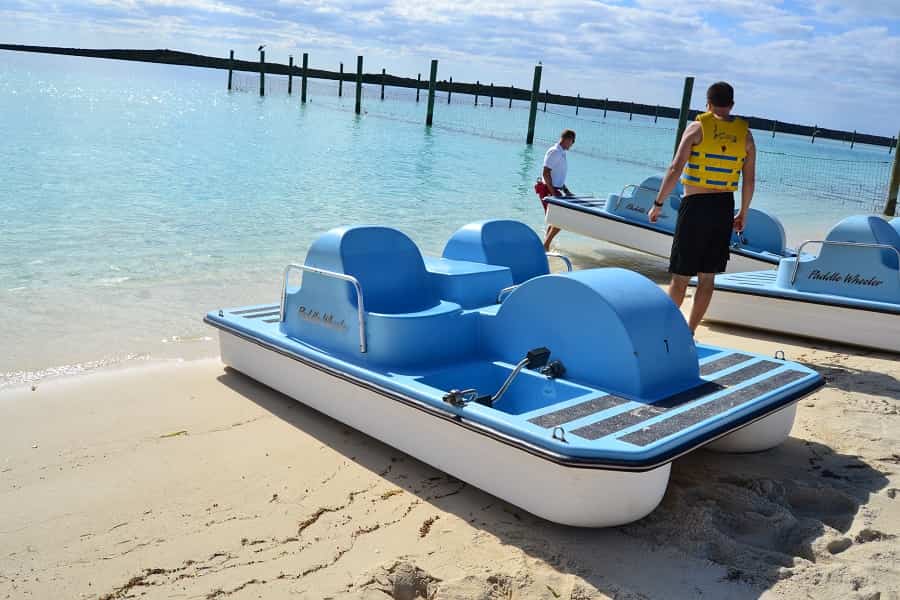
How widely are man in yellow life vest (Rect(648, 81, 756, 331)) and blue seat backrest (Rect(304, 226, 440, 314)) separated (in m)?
1.53

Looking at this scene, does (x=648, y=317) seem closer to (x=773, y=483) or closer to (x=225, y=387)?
(x=773, y=483)

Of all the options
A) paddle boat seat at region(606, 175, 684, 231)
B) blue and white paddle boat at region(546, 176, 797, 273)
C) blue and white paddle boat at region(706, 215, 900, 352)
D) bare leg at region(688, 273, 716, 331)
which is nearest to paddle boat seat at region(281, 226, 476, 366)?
bare leg at region(688, 273, 716, 331)

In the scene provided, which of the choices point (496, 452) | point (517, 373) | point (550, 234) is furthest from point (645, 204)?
point (496, 452)

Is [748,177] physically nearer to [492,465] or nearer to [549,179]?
[492,465]

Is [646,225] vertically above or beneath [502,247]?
beneath

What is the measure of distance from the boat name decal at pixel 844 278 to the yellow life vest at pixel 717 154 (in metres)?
1.84

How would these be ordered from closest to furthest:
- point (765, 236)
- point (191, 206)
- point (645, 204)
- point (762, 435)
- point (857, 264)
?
point (762, 435)
point (857, 264)
point (765, 236)
point (645, 204)
point (191, 206)

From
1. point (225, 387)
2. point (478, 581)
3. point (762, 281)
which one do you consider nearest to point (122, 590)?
point (478, 581)

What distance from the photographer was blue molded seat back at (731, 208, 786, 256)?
8.49 meters

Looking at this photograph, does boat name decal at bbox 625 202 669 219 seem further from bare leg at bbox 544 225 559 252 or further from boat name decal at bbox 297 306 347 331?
boat name decal at bbox 297 306 347 331

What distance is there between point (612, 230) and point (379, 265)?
17.9ft

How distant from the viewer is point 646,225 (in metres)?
9.25

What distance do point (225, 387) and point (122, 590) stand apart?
6.89 ft

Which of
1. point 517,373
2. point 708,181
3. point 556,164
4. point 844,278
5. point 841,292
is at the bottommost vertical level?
point 517,373
